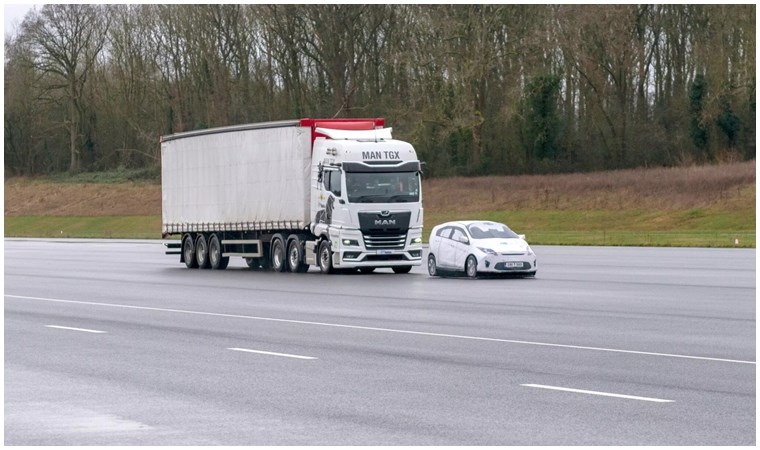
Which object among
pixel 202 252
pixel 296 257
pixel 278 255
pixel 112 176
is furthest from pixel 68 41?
pixel 296 257

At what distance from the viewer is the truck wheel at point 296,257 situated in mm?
35688

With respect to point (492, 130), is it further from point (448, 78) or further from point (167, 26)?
point (167, 26)

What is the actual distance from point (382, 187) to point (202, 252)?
7.50 m

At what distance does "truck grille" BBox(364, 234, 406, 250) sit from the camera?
3416cm

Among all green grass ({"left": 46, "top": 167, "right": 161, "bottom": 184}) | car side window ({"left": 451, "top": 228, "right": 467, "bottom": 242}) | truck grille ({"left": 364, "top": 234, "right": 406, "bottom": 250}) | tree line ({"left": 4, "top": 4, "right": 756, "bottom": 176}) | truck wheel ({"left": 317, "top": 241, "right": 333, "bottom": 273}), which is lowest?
truck wheel ({"left": 317, "top": 241, "right": 333, "bottom": 273})

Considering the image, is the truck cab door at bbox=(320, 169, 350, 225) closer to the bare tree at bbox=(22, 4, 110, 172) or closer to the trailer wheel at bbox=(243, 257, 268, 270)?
the trailer wheel at bbox=(243, 257, 268, 270)

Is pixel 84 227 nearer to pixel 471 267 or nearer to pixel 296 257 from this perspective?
pixel 296 257

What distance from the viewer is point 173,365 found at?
14711 millimetres

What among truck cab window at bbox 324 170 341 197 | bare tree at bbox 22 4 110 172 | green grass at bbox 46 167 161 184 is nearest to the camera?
truck cab window at bbox 324 170 341 197

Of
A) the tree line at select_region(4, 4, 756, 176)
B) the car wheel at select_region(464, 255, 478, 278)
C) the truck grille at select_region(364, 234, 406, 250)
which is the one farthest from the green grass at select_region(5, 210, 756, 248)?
the car wheel at select_region(464, 255, 478, 278)

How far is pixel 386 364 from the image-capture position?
48.2ft

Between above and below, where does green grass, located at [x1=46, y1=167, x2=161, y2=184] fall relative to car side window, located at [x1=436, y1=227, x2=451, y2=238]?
above

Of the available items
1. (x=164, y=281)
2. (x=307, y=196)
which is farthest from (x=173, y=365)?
(x=307, y=196)

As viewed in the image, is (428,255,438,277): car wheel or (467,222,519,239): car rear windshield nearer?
(467,222,519,239): car rear windshield
